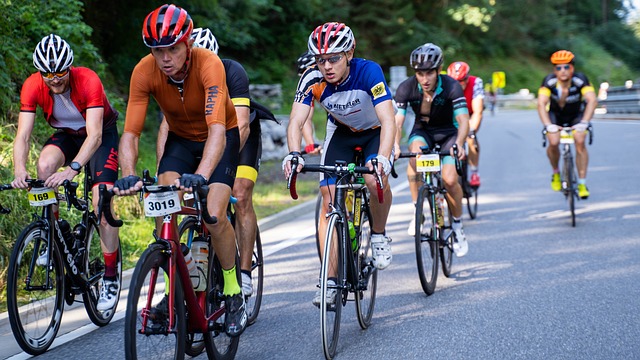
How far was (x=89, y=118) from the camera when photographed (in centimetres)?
589

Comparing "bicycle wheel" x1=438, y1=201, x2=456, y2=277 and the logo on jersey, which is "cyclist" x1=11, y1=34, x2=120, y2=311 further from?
"bicycle wheel" x1=438, y1=201, x2=456, y2=277

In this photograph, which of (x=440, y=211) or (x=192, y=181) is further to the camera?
(x=440, y=211)

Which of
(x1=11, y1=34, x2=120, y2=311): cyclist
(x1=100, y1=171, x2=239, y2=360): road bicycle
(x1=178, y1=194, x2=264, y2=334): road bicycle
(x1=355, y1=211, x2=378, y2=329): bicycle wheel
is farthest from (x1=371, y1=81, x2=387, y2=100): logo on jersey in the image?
(x1=11, y1=34, x2=120, y2=311): cyclist

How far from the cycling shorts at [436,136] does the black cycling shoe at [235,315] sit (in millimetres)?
3996

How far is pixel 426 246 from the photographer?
7.22m

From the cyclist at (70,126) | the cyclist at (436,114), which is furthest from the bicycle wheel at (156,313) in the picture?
the cyclist at (436,114)

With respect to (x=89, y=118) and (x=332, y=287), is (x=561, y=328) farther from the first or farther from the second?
(x=89, y=118)

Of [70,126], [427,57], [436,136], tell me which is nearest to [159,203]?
[70,126]

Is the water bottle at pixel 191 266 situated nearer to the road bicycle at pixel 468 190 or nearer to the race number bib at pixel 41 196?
the race number bib at pixel 41 196

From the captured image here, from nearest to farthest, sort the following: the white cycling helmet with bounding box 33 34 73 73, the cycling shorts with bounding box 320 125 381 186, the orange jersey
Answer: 1. the orange jersey
2. the white cycling helmet with bounding box 33 34 73 73
3. the cycling shorts with bounding box 320 125 381 186

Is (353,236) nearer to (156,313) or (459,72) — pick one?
(156,313)

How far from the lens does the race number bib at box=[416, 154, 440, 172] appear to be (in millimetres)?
7234

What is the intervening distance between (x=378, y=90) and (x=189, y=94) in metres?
1.46

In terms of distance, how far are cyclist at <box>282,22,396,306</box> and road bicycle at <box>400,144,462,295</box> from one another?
2.25ft
